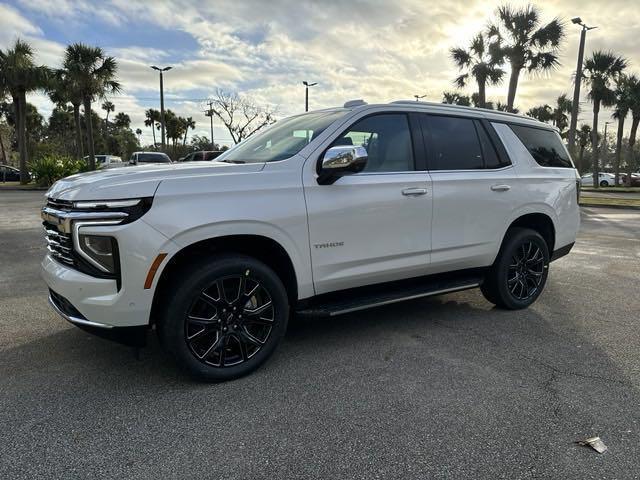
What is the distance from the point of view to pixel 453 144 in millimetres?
4492

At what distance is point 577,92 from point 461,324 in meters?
18.1

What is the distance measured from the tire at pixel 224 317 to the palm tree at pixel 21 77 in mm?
31120

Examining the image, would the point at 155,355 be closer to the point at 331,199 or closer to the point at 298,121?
the point at 331,199

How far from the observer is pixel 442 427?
9.19ft

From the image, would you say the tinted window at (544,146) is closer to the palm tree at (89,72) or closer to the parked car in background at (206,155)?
the parked car in background at (206,155)

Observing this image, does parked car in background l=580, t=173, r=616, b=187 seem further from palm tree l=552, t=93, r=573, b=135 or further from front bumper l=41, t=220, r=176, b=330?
front bumper l=41, t=220, r=176, b=330

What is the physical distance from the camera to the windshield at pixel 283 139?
12.6 feet

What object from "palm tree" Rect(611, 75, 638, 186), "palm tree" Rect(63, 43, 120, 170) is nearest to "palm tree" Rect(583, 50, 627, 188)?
"palm tree" Rect(611, 75, 638, 186)

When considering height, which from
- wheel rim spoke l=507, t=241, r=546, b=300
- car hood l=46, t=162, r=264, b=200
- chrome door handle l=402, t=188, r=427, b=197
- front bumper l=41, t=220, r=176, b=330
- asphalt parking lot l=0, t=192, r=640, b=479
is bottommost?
asphalt parking lot l=0, t=192, r=640, b=479

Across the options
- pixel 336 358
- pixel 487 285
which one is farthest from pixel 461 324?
pixel 336 358

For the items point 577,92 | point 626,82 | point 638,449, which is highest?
point 626,82

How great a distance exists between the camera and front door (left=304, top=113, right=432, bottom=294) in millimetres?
3619

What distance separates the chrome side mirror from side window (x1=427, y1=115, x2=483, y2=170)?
3.38 feet

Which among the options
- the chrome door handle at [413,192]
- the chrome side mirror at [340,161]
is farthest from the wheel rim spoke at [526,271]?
the chrome side mirror at [340,161]
